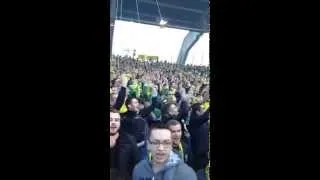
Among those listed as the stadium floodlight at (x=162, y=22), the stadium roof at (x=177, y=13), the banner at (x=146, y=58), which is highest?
the stadium roof at (x=177, y=13)

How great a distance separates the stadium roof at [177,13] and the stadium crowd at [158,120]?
19 centimetres

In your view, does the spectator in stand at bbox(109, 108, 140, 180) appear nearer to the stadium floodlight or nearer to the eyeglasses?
the eyeglasses

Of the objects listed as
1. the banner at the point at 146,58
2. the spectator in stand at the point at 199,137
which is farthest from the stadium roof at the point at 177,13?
the spectator in stand at the point at 199,137

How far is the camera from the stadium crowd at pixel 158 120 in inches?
65.4

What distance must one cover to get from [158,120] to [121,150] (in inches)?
8.0

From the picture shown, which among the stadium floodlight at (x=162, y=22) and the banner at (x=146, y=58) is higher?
the stadium floodlight at (x=162, y=22)

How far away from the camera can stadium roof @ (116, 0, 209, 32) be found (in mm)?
1796

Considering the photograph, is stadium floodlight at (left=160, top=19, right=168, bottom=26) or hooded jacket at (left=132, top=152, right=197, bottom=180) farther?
stadium floodlight at (left=160, top=19, right=168, bottom=26)

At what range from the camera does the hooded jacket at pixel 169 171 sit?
168 centimetres

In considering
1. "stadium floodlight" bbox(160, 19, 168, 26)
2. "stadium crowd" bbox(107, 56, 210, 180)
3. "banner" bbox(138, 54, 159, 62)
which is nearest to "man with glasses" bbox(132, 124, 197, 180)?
"stadium crowd" bbox(107, 56, 210, 180)

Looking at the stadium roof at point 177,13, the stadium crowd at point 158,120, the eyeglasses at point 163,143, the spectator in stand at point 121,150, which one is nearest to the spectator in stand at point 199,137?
the stadium crowd at point 158,120

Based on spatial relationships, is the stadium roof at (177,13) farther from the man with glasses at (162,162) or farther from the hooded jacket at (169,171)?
the hooded jacket at (169,171)

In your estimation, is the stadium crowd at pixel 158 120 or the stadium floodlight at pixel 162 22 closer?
Answer: the stadium crowd at pixel 158 120

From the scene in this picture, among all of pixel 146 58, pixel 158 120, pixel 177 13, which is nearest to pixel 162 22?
pixel 177 13
